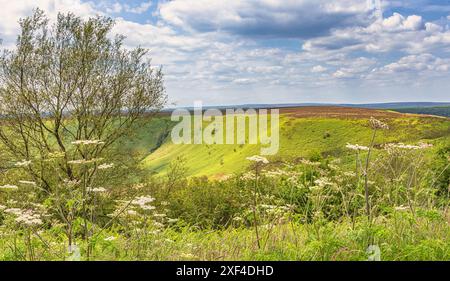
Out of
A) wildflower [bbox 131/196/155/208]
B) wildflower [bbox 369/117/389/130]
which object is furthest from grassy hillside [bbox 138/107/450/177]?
wildflower [bbox 131/196/155/208]

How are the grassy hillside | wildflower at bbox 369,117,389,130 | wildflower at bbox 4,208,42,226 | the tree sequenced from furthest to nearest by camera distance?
the grassy hillside
the tree
wildflower at bbox 369,117,389,130
wildflower at bbox 4,208,42,226

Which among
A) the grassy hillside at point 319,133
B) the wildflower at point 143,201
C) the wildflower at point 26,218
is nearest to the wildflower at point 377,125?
the wildflower at point 143,201

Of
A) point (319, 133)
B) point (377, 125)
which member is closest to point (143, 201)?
point (377, 125)

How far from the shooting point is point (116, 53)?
86.2 feet

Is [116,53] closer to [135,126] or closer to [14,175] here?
[135,126]

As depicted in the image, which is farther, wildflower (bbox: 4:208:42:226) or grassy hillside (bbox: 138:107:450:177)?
grassy hillside (bbox: 138:107:450:177)

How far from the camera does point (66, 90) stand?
2484 centimetres

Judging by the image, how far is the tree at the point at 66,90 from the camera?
24.0 meters

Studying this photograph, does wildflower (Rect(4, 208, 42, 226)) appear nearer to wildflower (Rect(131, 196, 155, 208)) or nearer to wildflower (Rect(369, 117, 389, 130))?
wildflower (Rect(131, 196, 155, 208))

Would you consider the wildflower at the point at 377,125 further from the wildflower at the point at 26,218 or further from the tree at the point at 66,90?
the tree at the point at 66,90

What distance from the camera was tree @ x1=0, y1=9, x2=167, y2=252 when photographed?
944 inches

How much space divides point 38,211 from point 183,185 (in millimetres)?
27169

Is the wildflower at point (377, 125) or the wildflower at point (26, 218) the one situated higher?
the wildflower at point (377, 125)
